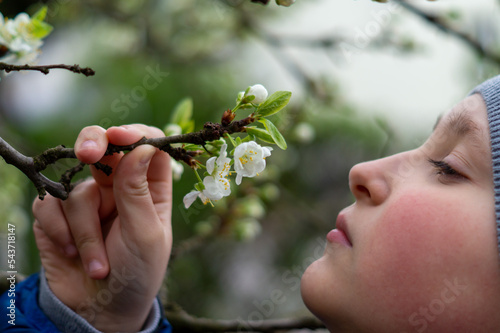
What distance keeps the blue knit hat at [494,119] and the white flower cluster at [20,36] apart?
0.67m

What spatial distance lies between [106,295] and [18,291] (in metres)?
0.20

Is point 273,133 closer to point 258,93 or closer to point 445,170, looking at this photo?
point 258,93

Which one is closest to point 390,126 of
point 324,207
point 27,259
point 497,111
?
point 497,111

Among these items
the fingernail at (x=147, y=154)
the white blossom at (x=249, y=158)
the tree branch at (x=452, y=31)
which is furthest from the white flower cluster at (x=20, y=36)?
the tree branch at (x=452, y=31)

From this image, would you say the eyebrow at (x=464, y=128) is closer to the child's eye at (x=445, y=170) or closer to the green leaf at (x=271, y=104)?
the child's eye at (x=445, y=170)

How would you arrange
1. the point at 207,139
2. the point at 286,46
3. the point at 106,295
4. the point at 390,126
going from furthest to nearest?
1. the point at 286,46
2. the point at 390,126
3. the point at 106,295
4. the point at 207,139

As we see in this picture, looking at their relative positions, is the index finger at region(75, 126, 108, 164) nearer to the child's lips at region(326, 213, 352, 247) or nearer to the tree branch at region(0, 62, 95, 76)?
the tree branch at region(0, 62, 95, 76)

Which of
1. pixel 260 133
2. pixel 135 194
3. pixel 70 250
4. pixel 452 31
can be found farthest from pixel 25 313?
pixel 452 31

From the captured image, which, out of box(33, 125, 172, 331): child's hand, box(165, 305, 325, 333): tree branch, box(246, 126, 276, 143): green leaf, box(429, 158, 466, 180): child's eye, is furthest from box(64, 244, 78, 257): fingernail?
box(429, 158, 466, 180): child's eye

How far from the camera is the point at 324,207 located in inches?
135

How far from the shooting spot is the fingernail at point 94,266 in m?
0.73

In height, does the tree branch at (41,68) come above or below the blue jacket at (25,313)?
above

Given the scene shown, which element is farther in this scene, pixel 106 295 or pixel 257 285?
pixel 257 285

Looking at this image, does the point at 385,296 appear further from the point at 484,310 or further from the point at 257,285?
the point at 257,285
